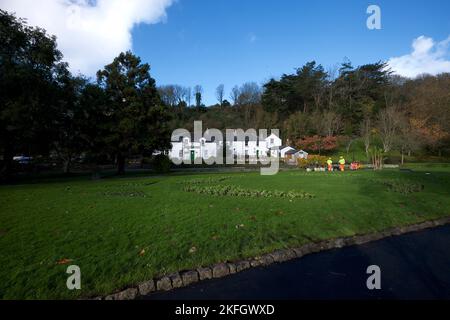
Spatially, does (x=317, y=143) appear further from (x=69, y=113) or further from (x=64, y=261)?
(x=64, y=261)

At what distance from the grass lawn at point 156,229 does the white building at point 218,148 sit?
44.7 meters

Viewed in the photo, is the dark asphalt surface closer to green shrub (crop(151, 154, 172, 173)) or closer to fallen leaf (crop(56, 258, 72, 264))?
fallen leaf (crop(56, 258, 72, 264))

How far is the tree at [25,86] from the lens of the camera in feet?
62.0

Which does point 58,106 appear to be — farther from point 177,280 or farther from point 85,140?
point 177,280

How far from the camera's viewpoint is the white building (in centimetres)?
5883

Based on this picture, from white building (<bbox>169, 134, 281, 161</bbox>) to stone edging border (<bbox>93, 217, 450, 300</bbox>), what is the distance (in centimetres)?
4866

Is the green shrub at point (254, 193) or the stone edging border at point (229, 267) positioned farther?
the green shrub at point (254, 193)

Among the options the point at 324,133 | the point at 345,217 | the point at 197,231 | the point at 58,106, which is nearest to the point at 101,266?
the point at 197,231

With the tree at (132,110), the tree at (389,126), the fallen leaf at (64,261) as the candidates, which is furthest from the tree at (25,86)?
the tree at (389,126)

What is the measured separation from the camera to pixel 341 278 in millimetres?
5410

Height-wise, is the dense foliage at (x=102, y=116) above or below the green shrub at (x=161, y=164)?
above

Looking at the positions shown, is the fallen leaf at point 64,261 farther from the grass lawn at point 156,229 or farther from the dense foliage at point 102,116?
the dense foliage at point 102,116

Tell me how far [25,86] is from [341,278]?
73.5 feet

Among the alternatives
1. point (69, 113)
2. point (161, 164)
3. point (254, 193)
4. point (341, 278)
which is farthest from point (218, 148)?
point (341, 278)
